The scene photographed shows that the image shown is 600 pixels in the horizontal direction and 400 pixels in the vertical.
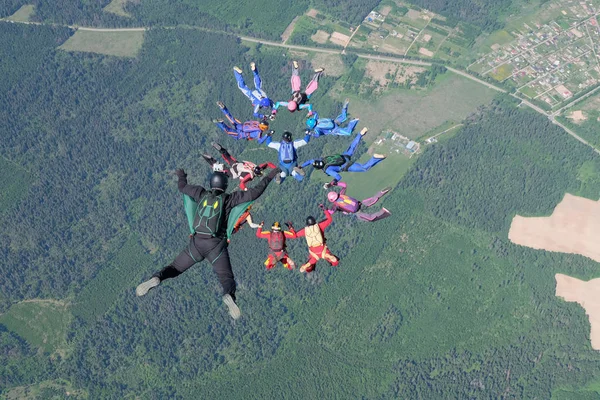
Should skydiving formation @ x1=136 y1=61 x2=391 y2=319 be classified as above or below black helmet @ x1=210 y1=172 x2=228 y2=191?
below

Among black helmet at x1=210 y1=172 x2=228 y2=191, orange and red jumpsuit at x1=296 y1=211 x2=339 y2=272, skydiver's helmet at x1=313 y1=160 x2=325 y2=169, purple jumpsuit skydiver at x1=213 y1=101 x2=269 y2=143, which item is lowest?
orange and red jumpsuit at x1=296 y1=211 x2=339 y2=272

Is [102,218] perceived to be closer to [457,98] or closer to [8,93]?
[8,93]

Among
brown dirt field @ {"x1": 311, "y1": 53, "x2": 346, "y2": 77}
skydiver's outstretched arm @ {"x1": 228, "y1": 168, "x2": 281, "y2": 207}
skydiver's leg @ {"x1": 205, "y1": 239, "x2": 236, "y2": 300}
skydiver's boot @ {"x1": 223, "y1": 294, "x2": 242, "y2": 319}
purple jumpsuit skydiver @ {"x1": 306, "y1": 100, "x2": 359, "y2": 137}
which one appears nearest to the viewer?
skydiver's boot @ {"x1": 223, "y1": 294, "x2": 242, "y2": 319}

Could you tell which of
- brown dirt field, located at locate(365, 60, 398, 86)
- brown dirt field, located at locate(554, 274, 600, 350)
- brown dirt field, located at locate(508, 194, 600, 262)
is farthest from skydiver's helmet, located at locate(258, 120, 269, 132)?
brown dirt field, located at locate(365, 60, 398, 86)

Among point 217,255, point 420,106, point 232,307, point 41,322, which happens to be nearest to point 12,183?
point 41,322

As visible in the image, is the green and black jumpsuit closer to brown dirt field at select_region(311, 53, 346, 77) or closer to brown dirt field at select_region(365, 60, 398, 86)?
brown dirt field at select_region(365, 60, 398, 86)

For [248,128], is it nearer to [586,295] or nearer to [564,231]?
[586,295]

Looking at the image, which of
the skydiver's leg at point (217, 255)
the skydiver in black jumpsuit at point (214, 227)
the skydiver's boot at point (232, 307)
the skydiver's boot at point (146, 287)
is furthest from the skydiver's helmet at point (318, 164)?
the skydiver's boot at point (146, 287)

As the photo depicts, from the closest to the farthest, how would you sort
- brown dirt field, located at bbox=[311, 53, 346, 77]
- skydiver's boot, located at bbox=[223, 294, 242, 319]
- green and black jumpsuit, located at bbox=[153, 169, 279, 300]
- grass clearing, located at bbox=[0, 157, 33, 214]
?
skydiver's boot, located at bbox=[223, 294, 242, 319] → green and black jumpsuit, located at bbox=[153, 169, 279, 300] → grass clearing, located at bbox=[0, 157, 33, 214] → brown dirt field, located at bbox=[311, 53, 346, 77]
